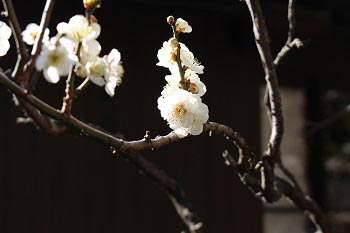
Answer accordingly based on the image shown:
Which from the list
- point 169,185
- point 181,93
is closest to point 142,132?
point 169,185

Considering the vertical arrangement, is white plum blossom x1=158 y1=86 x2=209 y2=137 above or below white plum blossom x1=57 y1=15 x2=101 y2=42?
below

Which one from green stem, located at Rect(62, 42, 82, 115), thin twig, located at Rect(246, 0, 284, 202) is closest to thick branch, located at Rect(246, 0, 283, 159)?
thin twig, located at Rect(246, 0, 284, 202)

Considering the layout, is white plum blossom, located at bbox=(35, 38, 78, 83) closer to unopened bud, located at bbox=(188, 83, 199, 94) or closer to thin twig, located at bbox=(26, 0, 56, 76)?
thin twig, located at bbox=(26, 0, 56, 76)

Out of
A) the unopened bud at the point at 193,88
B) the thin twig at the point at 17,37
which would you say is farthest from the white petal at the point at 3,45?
the unopened bud at the point at 193,88

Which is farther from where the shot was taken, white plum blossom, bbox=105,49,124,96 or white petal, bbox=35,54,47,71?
white plum blossom, bbox=105,49,124,96

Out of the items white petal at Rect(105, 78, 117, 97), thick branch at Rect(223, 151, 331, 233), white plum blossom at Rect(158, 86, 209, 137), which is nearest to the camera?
white petal at Rect(105, 78, 117, 97)

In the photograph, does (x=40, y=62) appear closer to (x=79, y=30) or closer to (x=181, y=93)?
(x=79, y=30)

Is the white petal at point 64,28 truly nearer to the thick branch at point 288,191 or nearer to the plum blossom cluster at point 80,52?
the plum blossom cluster at point 80,52
